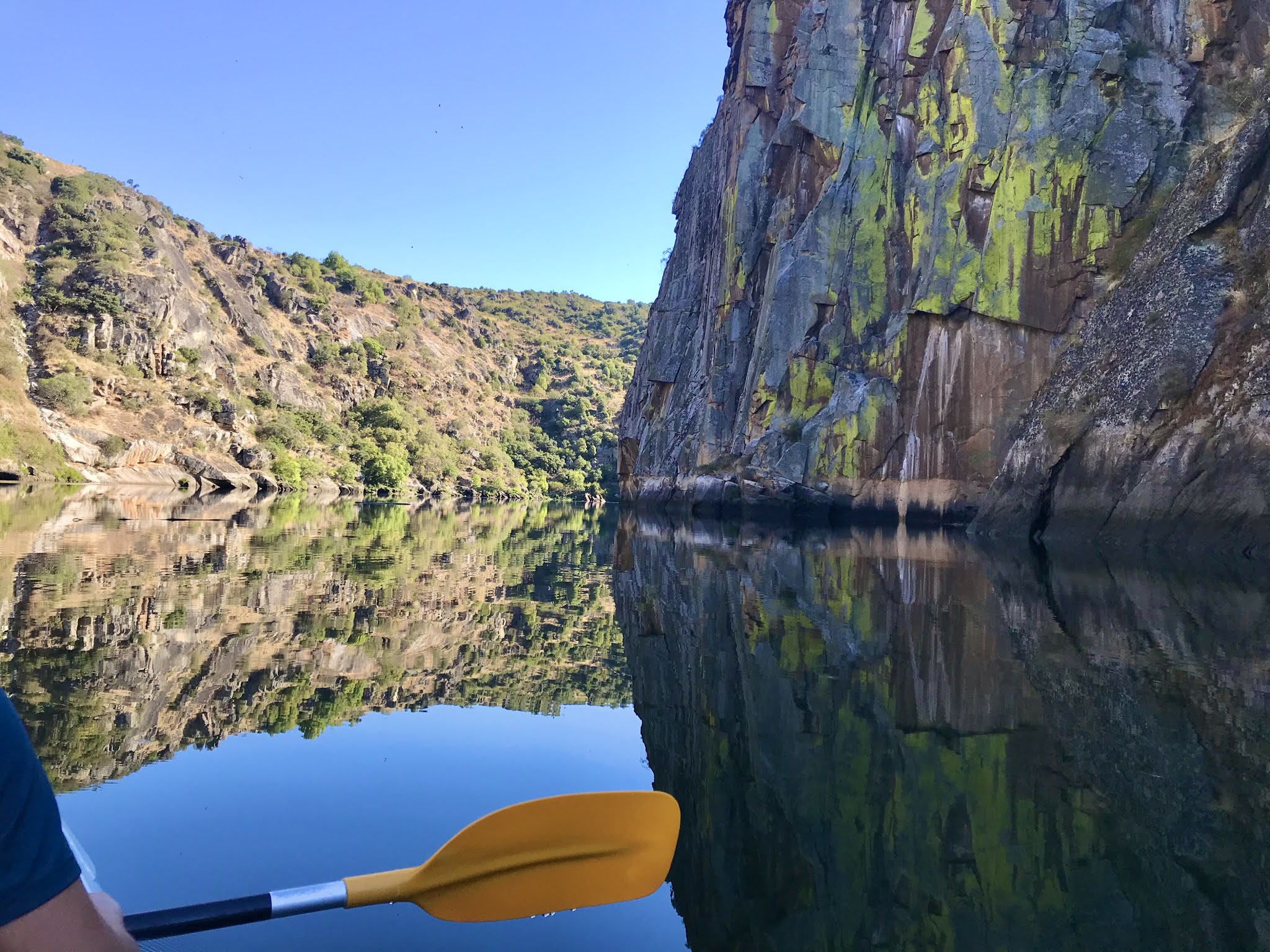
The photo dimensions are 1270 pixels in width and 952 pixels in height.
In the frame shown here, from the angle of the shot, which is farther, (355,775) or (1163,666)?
(1163,666)

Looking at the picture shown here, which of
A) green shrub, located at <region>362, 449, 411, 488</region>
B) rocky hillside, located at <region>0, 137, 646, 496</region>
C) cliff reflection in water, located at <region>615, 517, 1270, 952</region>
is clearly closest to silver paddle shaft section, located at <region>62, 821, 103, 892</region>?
cliff reflection in water, located at <region>615, 517, 1270, 952</region>

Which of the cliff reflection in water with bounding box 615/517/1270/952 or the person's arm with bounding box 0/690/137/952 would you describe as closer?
the person's arm with bounding box 0/690/137/952

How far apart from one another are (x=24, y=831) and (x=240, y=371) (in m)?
73.8

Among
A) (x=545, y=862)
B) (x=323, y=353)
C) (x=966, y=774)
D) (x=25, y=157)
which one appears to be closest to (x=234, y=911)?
(x=545, y=862)

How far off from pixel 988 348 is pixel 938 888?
85.4 ft

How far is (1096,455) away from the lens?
19234mm

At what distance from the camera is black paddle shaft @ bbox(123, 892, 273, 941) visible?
2.54 m

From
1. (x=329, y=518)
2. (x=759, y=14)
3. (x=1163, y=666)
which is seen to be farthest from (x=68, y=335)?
(x=1163, y=666)

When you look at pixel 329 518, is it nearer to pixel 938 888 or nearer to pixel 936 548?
pixel 936 548

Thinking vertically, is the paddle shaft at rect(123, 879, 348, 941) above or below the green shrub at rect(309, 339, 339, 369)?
below

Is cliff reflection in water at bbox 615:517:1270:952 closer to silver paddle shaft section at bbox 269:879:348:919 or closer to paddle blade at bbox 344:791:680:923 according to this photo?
paddle blade at bbox 344:791:680:923

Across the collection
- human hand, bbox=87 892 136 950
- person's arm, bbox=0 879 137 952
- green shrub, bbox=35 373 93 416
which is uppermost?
green shrub, bbox=35 373 93 416

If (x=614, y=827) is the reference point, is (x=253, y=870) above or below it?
below

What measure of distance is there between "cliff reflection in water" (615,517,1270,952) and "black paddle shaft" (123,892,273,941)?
5.44 feet
